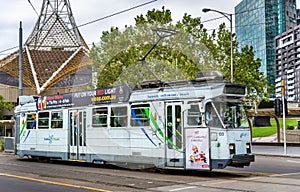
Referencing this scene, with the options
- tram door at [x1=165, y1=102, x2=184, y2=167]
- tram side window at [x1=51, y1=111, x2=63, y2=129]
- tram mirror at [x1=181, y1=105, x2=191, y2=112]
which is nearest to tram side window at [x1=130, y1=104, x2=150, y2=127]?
tram door at [x1=165, y1=102, x2=184, y2=167]

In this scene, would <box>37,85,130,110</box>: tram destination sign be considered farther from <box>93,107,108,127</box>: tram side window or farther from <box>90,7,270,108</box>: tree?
<box>90,7,270,108</box>: tree

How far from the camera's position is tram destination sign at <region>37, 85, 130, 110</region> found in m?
18.5

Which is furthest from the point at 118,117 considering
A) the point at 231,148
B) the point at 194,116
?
the point at 231,148

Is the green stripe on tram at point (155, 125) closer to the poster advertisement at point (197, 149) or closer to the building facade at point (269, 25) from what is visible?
the poster advertisement at point (197, 149)

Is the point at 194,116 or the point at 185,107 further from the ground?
the point at 185,107

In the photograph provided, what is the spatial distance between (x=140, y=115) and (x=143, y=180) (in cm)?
327

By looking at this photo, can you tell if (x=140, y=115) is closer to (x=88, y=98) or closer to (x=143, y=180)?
(x=143, y=180)

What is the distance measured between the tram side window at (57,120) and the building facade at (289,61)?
133m

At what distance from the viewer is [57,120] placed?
865 inches

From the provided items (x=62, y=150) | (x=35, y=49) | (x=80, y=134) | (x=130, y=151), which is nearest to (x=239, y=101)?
(x=130, y=151)

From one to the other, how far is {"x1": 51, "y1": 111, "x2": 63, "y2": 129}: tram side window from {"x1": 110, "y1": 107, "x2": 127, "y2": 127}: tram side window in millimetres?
3874

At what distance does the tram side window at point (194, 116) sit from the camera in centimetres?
1572

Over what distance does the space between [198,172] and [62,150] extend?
277 inches

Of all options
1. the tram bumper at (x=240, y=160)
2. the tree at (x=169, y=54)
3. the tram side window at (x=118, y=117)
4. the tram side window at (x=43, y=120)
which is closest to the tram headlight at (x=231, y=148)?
the tram bumper at (x=240, y=160)
